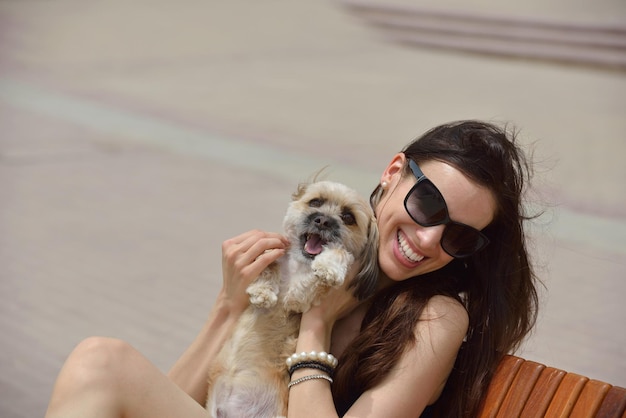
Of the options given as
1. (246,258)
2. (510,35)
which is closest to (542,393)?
(246,258)

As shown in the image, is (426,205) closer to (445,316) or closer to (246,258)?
(445,316)

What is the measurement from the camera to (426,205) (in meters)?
2.83

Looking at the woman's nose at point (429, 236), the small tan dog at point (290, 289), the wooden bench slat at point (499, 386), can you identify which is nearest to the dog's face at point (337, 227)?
the small tan dog at point (290, 289)

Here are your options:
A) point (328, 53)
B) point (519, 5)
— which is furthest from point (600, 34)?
point (328, 53)

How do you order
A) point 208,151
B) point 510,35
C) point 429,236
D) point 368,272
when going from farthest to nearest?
point 510,35 → point 208,151 → point 368,272 → point 429,236

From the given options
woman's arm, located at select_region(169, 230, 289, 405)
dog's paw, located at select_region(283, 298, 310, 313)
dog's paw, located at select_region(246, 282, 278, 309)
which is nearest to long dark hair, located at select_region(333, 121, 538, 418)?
dog's paw, located at select_region(283, 298, 310, 313)

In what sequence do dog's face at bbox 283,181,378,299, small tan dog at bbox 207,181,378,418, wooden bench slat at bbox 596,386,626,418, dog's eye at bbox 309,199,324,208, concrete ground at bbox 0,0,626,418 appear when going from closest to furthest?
wooden bench slat at bbox 596,386,626,418
small tan dog at bbox 207,181,378,418
dog's face at bbox 283,181,378,299
dog's eye at bbox 309,199,324,208
concrete ground at bbox 0,0,626,418

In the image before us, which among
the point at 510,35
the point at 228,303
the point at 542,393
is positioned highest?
the point at 510,35

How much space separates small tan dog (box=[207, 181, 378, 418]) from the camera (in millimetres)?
2930

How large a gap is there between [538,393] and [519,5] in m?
16.7

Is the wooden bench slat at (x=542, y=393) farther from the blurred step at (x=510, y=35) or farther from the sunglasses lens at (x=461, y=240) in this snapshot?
the blurred step at (x=510, y=35)

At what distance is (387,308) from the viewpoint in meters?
2.95

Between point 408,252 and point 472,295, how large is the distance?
1.15 ft

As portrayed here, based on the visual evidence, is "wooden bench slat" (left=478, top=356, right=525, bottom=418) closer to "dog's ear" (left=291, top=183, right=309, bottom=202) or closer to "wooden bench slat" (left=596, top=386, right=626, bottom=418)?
"wooden bench slat" (left=596, top=386, right=626, bottom=418)
